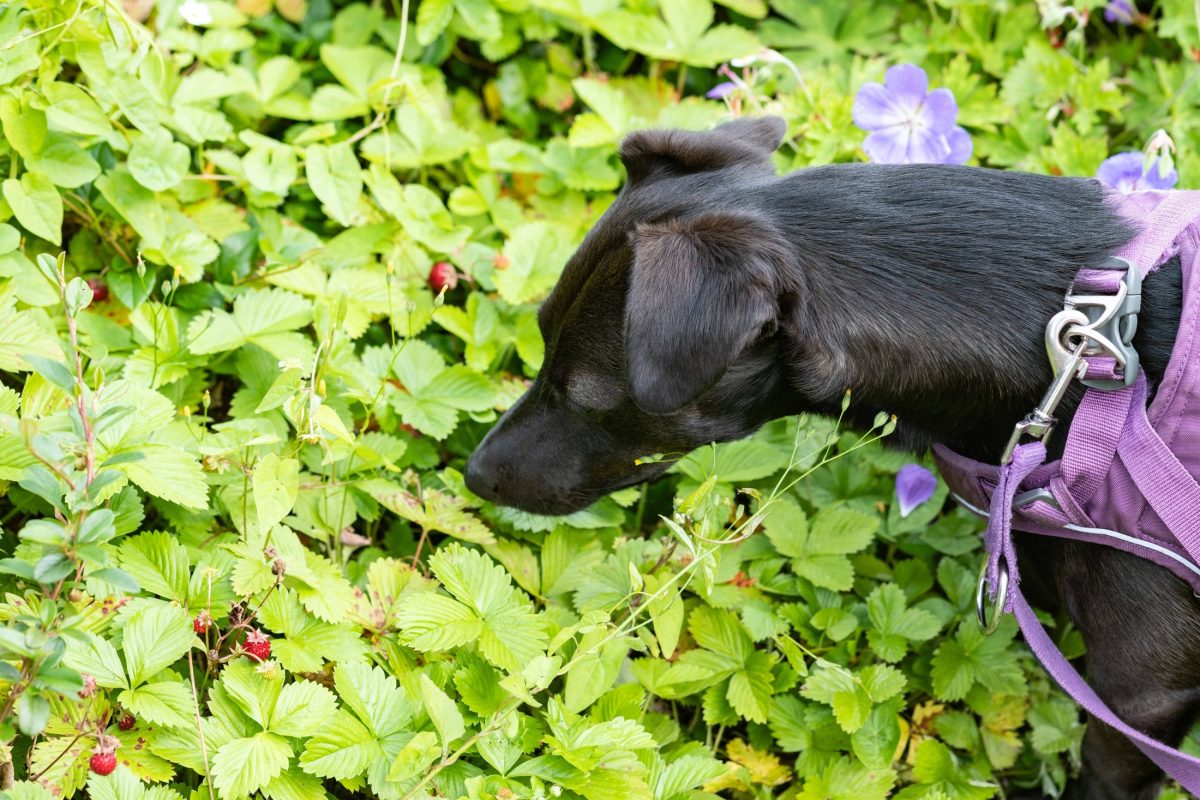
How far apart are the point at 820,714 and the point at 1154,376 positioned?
1.20m

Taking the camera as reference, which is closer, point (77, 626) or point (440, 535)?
point (77, 626)

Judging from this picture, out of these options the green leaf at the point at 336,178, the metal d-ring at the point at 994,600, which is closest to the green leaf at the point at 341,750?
the metal d-ring at the point at 994,600

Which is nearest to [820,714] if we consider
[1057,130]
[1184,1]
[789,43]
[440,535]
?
[440,535]

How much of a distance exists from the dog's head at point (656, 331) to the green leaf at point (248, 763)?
946 mm

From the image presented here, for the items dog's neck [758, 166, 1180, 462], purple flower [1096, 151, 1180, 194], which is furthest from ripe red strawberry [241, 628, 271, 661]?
purple flower [1096, 151, 1180, 194]

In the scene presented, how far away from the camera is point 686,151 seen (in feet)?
9.25

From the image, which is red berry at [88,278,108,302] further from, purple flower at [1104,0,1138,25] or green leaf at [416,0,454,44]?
purple flower at [1104,0,1138,25]

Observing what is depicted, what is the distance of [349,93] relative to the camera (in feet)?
13.2

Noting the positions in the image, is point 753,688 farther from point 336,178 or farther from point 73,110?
point 73,110

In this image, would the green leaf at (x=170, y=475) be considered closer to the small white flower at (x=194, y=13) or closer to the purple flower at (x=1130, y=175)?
the small white flower at (x=194, y=13)

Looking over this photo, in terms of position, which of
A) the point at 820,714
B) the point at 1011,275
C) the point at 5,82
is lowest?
the point at 820,714

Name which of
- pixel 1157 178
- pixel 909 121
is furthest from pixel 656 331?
pixel 1157 178

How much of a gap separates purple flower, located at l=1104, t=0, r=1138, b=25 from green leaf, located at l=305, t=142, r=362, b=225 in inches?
132

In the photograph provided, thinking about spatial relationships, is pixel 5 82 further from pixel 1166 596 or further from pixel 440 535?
pixel 1166 596
